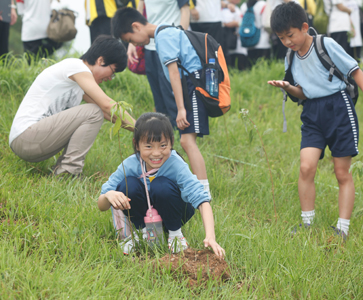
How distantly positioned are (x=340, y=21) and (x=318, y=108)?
3.86m

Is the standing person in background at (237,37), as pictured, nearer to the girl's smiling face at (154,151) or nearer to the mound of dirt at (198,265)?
the girl's smiling face at (154,151)

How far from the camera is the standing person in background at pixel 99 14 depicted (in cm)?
496

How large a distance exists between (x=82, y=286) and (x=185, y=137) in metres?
1.62

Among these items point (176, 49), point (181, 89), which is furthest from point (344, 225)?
point (176, 49)

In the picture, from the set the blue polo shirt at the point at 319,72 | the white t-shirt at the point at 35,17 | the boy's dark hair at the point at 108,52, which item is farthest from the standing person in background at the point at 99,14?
the blue polo shirt at the point at 319,72

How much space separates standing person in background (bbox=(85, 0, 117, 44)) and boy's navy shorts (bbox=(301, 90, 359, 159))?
2.91m

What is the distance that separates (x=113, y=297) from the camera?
1964 millimetres

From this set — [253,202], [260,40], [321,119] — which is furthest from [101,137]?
[260,40]

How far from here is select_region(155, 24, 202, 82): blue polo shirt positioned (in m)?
3.21

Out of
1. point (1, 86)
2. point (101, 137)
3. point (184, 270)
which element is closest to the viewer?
point (184, 270)

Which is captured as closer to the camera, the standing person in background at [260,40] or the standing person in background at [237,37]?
the standing person in background at [260,40]

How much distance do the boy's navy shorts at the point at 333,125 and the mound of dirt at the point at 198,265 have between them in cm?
124

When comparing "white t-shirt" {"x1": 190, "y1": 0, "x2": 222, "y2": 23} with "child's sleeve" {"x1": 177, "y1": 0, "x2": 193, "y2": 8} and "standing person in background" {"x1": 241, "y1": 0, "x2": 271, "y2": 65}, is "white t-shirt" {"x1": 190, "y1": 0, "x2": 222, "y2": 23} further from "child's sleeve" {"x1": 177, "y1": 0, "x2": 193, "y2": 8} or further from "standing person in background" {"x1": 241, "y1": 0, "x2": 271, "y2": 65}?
"child's sleeve" {"x1": 177, "y1": 0, "x2": 193, "y2": 8}

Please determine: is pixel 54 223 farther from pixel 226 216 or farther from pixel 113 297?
pixel 226 216
